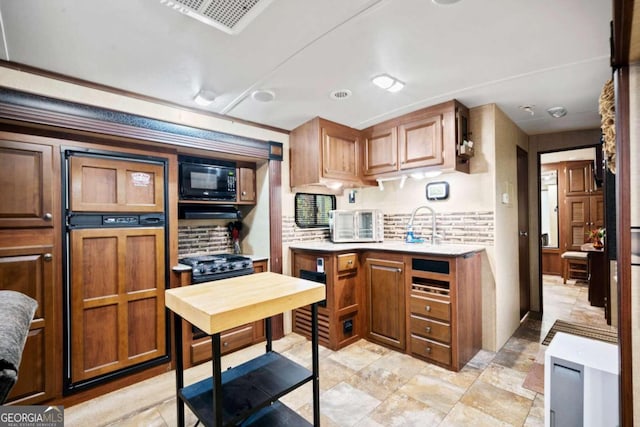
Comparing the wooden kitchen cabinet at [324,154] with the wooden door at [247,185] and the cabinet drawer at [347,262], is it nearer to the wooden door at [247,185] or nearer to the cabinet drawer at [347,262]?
the wooden door at [247,185]

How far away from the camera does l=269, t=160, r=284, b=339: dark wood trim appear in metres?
3.15

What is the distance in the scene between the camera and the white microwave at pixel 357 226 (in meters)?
3.46

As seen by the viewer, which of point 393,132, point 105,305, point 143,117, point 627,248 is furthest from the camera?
point 393,132

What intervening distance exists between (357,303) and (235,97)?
7.37 ft

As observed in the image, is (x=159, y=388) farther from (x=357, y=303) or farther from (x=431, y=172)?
(x=431, y=172)

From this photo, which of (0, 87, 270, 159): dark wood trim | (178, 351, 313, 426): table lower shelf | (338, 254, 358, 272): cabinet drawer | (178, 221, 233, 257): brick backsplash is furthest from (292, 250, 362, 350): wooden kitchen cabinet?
(0, 87, 270, 159): dark wood trim

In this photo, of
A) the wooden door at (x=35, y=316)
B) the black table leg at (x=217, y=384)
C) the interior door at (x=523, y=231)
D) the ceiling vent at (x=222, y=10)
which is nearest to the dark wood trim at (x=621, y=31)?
the ceiling vent at (x=222, y=10)

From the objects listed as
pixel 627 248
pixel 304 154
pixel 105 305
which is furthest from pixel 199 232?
pixel 627 248

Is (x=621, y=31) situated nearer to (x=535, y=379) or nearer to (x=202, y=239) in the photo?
(x=535, y=379)

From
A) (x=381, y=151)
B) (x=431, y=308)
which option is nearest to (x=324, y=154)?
(x=381, y=151)

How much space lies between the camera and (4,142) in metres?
1.87

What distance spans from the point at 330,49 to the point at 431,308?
2.13 meters

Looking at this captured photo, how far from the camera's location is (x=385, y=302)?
9.37 ft

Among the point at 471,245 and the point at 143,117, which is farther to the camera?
the point at 471,245
